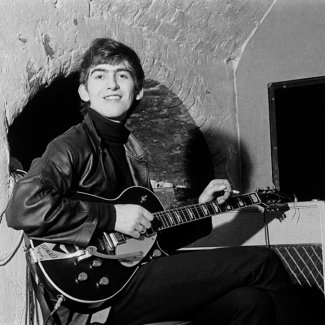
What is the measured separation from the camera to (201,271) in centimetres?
201

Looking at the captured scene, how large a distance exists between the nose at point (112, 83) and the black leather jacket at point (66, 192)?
18cm

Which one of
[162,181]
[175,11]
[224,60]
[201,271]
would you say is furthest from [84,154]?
[224,60]

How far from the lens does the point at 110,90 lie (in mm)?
2285

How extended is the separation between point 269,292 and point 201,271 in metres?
0.22

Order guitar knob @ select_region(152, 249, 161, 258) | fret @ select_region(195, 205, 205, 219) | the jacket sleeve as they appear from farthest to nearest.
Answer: fret @ select_region(195, 205, 205, 219), guitar knob @ select_region(152, 249, 161, 258), the jacket sleeve

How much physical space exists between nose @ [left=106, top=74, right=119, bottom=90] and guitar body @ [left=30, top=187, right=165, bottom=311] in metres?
0.41

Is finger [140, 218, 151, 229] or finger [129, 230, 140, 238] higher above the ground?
finger [140, 218, 151, 229]

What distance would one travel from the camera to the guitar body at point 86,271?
6.34ft

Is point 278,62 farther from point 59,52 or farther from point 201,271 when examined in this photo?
point 201,271

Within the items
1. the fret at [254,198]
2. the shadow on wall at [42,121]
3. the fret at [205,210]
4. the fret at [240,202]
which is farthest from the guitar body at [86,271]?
the shadow on wall at [42,121]

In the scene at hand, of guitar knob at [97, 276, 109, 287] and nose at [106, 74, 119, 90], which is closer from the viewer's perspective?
guitar knob at [97, 276, 109, 287]

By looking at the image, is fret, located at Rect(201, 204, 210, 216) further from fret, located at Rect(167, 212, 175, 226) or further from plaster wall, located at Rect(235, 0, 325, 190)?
plaster wall, located at Rect(235, 0, 325, 190)

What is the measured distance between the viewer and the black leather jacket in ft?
6.26

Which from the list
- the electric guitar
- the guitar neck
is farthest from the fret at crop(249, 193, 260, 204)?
the electric guitar
